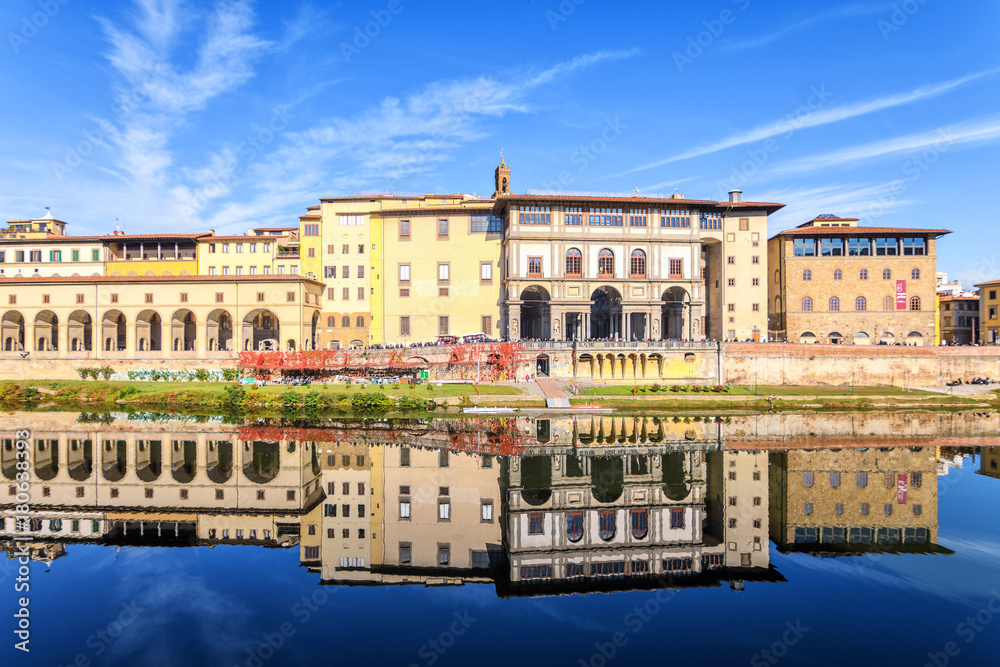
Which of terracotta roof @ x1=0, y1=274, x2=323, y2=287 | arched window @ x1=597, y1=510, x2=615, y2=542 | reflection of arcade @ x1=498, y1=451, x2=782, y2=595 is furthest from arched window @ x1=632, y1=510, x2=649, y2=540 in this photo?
terracotta roof @ x1=0, y1=274, x2=323, y2=287

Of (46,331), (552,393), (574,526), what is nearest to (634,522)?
(574,526)

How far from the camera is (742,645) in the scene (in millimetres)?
12023

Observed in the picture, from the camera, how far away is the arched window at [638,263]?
5438 centimetres

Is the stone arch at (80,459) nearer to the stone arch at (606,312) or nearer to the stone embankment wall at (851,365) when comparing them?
the stone arch at (606,312)

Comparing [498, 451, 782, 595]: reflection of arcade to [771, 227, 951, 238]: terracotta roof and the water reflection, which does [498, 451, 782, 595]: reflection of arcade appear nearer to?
the water reflection

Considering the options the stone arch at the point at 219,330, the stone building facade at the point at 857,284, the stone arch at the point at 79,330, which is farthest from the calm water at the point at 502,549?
the stone arch at the point at 79,330

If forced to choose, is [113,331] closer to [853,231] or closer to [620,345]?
[620,345]

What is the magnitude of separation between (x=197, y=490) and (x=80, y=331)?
48.3m

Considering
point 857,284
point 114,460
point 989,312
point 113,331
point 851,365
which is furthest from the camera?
point 989,312

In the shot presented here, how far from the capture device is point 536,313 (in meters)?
60.4

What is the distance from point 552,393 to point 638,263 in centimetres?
2083

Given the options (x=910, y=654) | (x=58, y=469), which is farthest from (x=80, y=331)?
(x=910, y=654)

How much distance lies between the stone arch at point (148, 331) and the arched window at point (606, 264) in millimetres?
45864

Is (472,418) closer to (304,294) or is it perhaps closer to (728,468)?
(728,468)
